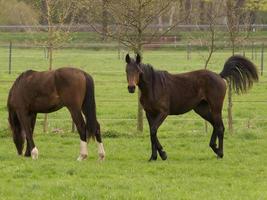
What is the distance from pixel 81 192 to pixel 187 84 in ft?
15.6

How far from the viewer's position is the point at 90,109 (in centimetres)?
1195

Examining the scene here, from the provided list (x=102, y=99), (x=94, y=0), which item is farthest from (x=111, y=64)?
(x=94, y=0)

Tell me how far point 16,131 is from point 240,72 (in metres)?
4.58

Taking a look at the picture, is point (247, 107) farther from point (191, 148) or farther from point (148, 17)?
point (191, 148)

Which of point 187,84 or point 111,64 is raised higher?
point 187,84

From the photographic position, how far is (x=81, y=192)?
844 centimetres

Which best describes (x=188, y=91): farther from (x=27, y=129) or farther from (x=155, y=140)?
(x=27, y=129)

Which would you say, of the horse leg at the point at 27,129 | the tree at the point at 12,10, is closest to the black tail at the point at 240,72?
the horse leg at the point at 27,129

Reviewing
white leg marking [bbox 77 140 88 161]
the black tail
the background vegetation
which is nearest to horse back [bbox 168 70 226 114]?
the black tail

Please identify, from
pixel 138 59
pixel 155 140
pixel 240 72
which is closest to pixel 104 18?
pixel 240 72

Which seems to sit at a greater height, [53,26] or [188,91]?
[53,26]

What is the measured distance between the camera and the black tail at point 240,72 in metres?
13.0

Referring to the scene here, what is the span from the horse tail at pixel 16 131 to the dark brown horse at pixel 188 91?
2418 millimetres

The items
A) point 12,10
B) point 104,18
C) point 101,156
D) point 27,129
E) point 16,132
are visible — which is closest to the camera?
point 101,156
